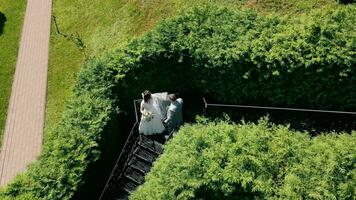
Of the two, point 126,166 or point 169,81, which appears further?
point 169,81

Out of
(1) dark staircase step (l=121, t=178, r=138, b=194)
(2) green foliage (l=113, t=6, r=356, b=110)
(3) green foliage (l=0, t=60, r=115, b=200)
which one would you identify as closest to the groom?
(2) green foliage (l=113, t=6, r=356, b=110)

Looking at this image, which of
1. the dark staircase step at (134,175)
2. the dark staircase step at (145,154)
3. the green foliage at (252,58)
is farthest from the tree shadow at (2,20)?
the dark staircase step at (134,175)

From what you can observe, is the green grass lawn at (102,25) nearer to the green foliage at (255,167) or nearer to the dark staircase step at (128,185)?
the dark staircase step at (128,185)

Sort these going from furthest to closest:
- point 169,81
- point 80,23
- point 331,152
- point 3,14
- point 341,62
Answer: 1. point 3,14
2. point 80,23
3. point 169,81
4. point 341,62
5. point 331,152

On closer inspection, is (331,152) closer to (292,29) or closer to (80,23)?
(292,29)

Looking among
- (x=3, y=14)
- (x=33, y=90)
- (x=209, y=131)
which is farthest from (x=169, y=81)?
(x=3, y=14)

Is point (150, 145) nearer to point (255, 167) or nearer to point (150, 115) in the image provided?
point (150, 115)
